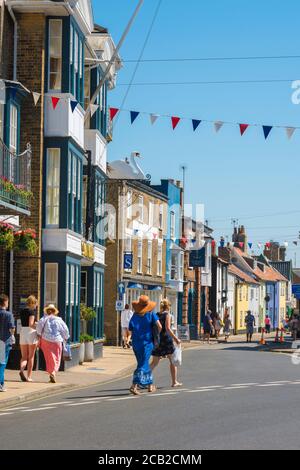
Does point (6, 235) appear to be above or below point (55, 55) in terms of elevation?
below

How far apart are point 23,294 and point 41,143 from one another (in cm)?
380

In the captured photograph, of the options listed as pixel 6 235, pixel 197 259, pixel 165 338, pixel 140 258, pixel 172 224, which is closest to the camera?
pixel 165 338

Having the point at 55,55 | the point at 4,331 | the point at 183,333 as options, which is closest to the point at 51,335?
the point at 4,331

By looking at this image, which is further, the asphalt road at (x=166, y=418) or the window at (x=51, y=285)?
the window at (x=51, y=285)

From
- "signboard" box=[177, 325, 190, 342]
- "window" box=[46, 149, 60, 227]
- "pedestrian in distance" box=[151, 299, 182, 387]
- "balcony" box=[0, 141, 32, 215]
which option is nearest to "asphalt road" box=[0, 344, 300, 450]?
"pedestrian in distance" box=[151, 299, 182, 387]

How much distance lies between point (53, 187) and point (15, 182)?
2.75 m

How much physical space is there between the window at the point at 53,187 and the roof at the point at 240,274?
187 ft

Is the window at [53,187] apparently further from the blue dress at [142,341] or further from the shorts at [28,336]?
the blue dress at [142,341]

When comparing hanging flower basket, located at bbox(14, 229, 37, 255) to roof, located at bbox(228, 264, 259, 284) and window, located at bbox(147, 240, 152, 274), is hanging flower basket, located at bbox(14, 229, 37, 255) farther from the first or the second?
roof, located at bbox(228, 264, 259, 284)

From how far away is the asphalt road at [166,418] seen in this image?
12.4 meters

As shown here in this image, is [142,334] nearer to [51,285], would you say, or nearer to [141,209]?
[51,285]

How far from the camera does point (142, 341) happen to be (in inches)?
771

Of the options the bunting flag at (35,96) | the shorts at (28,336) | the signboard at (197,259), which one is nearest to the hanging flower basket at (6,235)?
the shorts at (28,336)
